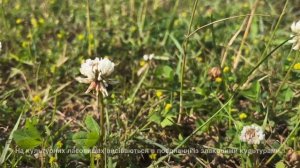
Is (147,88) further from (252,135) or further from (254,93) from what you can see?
(252,135)

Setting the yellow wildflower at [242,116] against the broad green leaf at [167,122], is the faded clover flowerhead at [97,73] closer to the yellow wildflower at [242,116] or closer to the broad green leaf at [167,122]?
the broad green leaf at [167,122]

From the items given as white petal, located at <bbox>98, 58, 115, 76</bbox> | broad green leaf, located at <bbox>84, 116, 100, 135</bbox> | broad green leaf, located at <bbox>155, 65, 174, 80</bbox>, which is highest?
broad green leaf, located at <bbox>155, 65, 174, 80</bbox>

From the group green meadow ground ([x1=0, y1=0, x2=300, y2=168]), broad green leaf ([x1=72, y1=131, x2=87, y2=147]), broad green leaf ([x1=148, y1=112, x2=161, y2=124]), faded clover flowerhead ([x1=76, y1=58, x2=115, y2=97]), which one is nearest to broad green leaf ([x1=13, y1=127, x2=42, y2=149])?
green meadow ground ([x1=0, y1=0, x2=300, y2=168])

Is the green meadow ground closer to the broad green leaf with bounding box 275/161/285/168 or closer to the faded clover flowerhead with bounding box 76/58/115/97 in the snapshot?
the broad green leaf with bounding box 275/161/285/168

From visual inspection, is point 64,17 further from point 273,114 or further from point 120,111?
point 273,114

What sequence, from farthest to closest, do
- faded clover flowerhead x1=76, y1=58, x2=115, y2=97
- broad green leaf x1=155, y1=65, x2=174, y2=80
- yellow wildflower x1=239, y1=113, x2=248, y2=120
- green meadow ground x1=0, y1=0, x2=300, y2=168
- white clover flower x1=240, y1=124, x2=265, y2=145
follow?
broad green leaf x1=155, y1=65, x2=174, y2=80, yellow wildflower x1=239, y1=113, x2=248, y2=120, green meadow ground x1=0, y1=0, x2=300, y2=168, white clover flower x1=240, y1=124, x2=265, y2=145, faded clover flowerhead x1=76, y1=58, x2=115, y2=97

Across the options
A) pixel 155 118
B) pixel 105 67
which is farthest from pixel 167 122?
pixel 105 67
